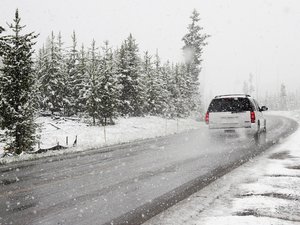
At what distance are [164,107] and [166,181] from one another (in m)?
39.7

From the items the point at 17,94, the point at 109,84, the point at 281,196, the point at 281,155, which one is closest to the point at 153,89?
the point at 109,84

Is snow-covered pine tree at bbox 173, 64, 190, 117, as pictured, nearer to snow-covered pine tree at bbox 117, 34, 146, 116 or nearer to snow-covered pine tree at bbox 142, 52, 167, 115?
snow-covered pine tree at bbox 142, 52, 167, 115

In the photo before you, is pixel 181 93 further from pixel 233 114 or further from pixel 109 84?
pixel 233 114

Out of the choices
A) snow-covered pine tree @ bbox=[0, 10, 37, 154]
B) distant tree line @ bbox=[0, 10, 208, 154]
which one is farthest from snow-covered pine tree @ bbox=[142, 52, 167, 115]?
snow-covered pine tree @ bbox=[0, 10, 37, 154]

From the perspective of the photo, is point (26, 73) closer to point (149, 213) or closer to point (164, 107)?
point (149, 213)

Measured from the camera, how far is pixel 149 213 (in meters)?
5.67

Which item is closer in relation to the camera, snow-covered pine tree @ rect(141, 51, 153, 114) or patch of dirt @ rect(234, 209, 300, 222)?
patch of dirt @ rect(234, 209, 300, 222)

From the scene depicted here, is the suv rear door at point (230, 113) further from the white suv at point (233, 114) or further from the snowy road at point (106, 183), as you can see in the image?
the snowy road at point (106, 183)

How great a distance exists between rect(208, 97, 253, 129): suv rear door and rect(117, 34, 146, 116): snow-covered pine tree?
23.3 m

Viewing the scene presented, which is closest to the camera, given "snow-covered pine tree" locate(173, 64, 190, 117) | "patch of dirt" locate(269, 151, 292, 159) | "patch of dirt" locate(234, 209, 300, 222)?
"patch of dirt" locate(234, 209, 300, 222)

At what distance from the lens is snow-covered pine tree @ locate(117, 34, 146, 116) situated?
39547 millimetres

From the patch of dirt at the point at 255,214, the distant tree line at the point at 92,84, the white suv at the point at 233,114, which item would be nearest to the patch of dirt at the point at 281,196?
the patch of dirt at the point at 255,214

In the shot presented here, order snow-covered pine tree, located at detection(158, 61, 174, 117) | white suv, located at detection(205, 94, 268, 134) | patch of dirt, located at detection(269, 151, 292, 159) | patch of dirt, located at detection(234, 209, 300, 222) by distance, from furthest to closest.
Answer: snow-covered pine tree, located at detection(158, 61, 174, 117), white suv, located at detection(205, 94, 268, 134), patch of dirt, located at detection(269, 151, 292, 159), patch of dirt, located at detection(234, 209, 300, 222)

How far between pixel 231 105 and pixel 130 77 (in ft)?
79.8
